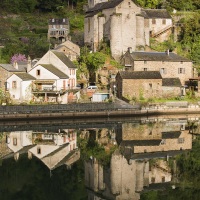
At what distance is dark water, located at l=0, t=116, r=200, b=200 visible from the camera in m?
28.3

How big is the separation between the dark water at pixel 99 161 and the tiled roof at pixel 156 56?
45.3ft

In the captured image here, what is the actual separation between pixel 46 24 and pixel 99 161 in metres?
60.9

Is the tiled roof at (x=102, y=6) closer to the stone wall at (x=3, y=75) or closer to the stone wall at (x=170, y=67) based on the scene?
the stone wall at (x=170, y=67)

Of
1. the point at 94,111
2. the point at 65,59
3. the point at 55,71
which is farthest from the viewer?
the point at 65,59

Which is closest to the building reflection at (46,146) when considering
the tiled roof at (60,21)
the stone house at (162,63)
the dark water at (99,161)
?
the dark water at (99,161)

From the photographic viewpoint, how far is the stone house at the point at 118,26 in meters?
64.8

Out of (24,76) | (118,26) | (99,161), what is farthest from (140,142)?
(118,26)

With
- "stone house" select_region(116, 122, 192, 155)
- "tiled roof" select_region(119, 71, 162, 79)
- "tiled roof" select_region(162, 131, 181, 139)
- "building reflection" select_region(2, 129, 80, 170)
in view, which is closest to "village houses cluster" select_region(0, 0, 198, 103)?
"tiled roof" select_region(119, 71, 162, 79)

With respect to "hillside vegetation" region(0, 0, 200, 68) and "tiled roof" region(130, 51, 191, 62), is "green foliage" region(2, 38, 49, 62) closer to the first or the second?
"hillside vegetation" region(0, 0, 200, 68)

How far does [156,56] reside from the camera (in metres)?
63.4

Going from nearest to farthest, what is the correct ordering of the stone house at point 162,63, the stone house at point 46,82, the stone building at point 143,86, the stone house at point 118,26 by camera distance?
the stone house at point 46,82, the stone building at point 143,86, the stone house at point 162,63, the stone house at point 118,26

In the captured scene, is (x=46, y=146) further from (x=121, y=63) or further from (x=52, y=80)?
(x=121, y=63)

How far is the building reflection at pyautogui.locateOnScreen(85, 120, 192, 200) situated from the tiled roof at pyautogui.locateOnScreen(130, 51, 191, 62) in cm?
1596

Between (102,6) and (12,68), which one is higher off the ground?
(102,6)
